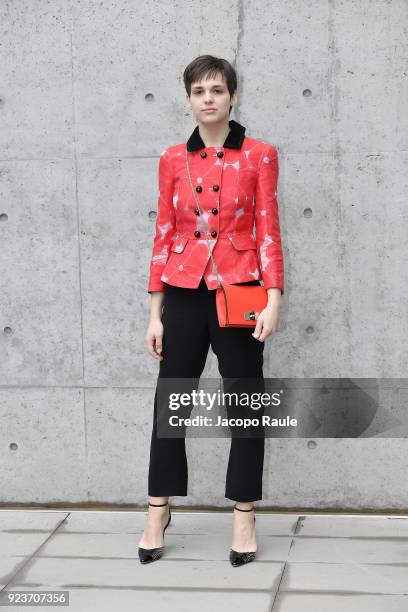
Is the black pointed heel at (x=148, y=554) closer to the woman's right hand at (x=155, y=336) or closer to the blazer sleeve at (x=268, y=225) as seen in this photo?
the woman's right hand at (x=155, y=336)

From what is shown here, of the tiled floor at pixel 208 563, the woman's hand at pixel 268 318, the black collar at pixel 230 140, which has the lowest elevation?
the tiled floor at pixel 208 563

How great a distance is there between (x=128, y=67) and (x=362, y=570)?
A: 2.46 m

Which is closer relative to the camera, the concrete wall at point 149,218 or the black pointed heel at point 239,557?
the black pointed heel at point 239,557

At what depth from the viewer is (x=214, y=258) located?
3725 mm

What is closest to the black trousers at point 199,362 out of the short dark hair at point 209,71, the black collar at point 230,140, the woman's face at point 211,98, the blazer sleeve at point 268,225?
the blazer sleeve at point 268,225

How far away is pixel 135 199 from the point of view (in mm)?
4512

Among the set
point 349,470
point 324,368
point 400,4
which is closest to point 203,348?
point 324,368

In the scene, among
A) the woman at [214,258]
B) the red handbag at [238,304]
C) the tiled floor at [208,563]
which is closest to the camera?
the tiled floor at [208,563]

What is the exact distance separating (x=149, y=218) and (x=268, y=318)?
3.58 feet

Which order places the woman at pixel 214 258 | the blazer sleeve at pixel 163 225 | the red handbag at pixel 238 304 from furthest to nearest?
1. the blazer sleeve at pixel 163 225
2. the woman at pixel 214 258
3. the red handbag at pixel 238 304

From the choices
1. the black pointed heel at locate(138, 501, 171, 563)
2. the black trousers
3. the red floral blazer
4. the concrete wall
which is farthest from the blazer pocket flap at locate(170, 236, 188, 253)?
the black pointed heel at locate(138, 501, 171, 563)

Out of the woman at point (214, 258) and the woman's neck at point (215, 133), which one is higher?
the woman's neck at point (215, 133)

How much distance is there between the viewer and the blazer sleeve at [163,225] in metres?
3.83

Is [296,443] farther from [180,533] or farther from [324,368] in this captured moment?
[180,533]
